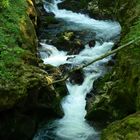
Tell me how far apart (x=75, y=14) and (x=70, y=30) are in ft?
12.2

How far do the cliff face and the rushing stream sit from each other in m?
0.35

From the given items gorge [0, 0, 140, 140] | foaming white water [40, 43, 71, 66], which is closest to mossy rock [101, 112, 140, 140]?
gorge [0, 0, 140, 140]

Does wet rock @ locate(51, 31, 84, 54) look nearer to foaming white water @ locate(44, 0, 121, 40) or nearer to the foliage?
foaming white water @ locate(44, 0, 121, 40)

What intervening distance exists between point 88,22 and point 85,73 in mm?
6497

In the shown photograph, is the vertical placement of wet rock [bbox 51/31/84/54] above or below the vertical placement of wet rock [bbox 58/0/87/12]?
below

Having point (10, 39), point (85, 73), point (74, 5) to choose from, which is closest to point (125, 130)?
point (10, 39)

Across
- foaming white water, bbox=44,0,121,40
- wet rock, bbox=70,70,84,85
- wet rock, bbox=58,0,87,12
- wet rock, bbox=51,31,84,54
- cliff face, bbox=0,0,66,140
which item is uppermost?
wet rock, bbox=58,0,87,12

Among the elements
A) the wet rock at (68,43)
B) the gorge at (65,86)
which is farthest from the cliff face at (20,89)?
the wet rock at (68,43)

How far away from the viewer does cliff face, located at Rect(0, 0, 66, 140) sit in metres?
8.72

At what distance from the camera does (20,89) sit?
8.75 m

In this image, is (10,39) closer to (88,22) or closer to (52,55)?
(52,55)

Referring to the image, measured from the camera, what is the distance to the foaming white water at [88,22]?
55.6 ft

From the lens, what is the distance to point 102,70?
516 inches

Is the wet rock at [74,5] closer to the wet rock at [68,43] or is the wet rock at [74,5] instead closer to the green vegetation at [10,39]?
the wet rock at [68,43]
